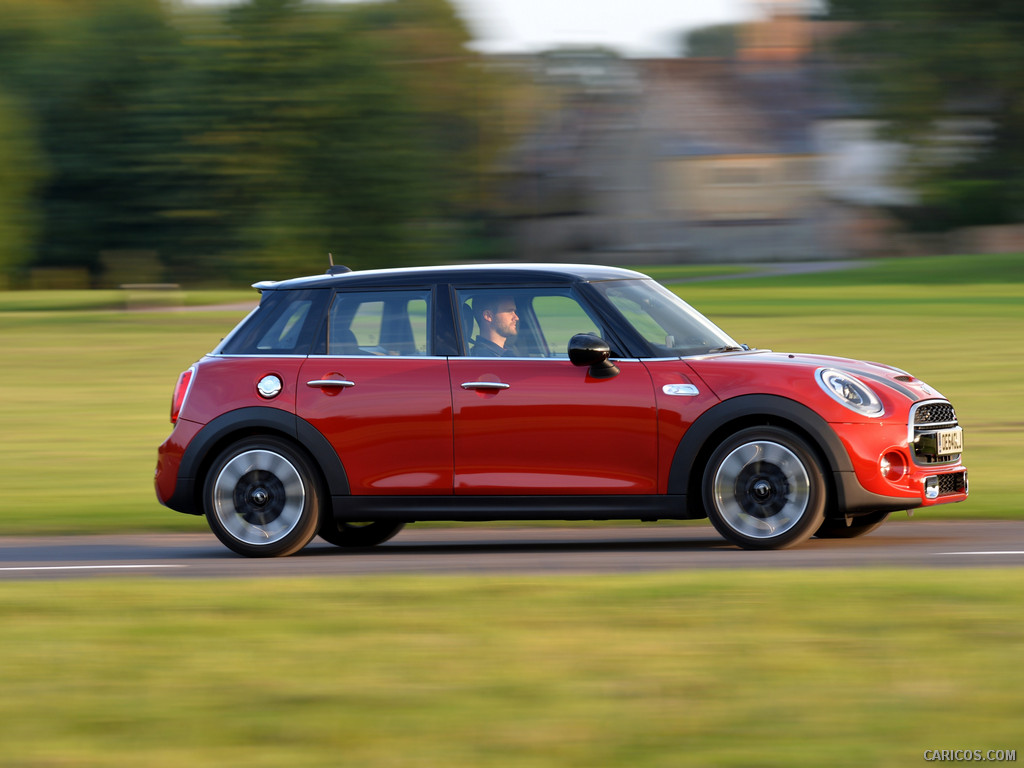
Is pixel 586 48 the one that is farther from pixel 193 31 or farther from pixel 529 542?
pixel 529 542

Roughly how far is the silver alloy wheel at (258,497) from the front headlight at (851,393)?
295cm

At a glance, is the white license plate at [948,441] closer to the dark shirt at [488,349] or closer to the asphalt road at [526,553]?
the asphalt road at [526,553]

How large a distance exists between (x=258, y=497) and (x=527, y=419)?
65.0 inches

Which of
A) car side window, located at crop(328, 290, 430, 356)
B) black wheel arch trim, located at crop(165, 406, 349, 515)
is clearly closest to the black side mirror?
car side window, located at crop(328, 290, 430, 356)

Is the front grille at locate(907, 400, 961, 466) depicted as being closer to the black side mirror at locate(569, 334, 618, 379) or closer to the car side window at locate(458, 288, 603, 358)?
the black side mirror at locate(569, 334, 618, 379)

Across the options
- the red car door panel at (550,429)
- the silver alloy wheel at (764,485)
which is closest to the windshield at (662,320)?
the red car door panel at (550,429)

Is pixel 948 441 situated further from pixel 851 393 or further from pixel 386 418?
pixel 386 418

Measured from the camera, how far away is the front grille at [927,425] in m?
8.58

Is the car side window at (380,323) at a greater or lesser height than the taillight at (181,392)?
greater

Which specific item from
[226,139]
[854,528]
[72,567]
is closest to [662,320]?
[854,528]

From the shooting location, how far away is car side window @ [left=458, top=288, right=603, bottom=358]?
8.91 metres

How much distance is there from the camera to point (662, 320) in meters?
9.06

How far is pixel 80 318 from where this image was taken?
38625 millimetres

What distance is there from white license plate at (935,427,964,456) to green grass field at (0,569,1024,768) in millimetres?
1213
